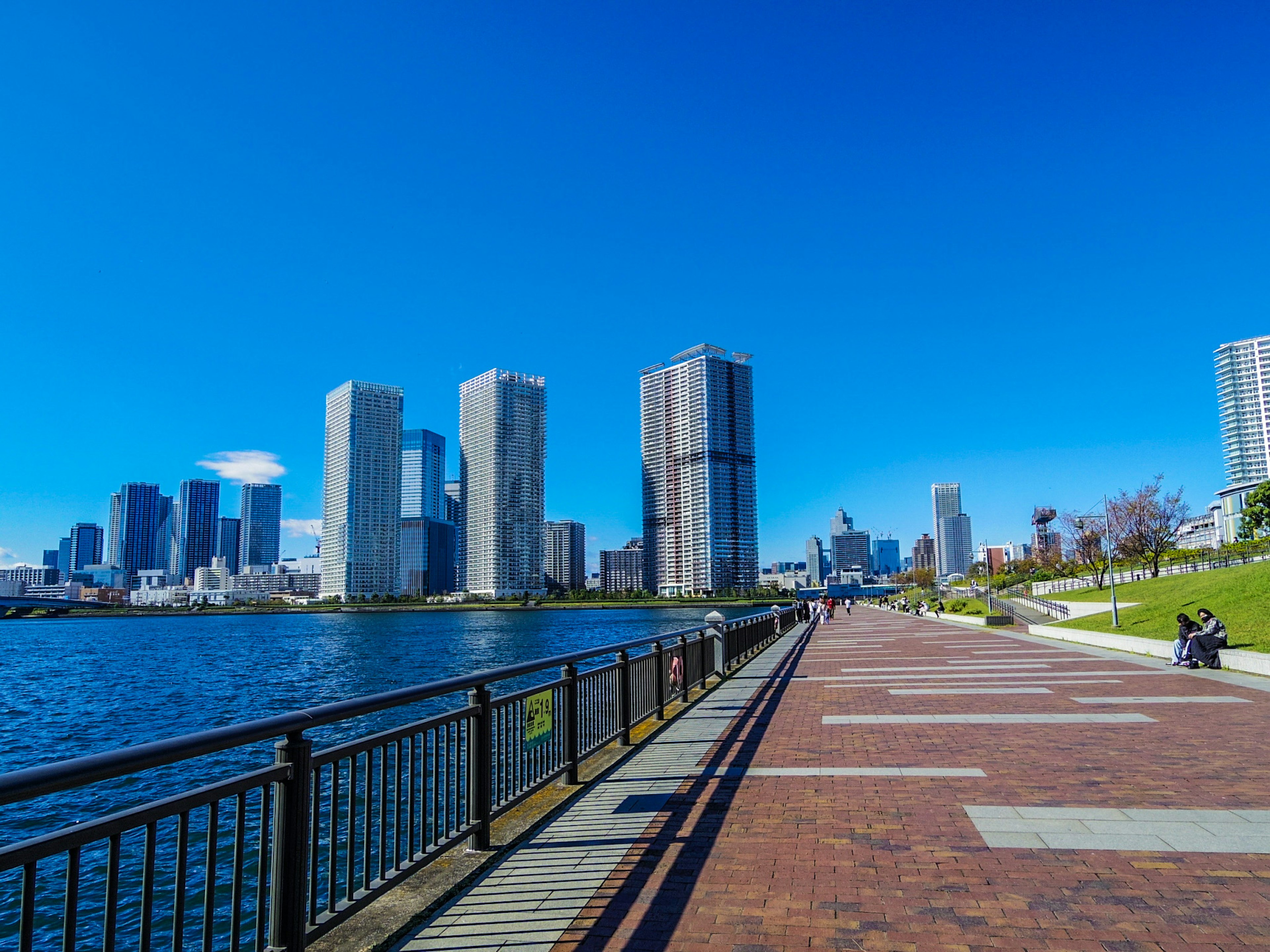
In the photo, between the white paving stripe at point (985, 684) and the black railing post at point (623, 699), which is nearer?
the black railing post at point (623, 699)

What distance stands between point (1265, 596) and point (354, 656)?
49.3 metres

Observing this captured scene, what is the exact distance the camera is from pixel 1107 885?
4508 millimetres

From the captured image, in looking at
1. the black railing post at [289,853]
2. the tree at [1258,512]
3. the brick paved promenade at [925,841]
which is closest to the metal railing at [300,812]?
the black railing post at [289,853]

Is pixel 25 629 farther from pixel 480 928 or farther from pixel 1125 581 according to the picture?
pixel 480 928

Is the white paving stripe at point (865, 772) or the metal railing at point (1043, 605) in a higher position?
the white paving stripe at point (865, 772)

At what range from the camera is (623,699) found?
29.1 feet

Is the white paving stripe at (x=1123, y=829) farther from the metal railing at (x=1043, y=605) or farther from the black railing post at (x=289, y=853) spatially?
the metal railing at (x=1043, y=605)

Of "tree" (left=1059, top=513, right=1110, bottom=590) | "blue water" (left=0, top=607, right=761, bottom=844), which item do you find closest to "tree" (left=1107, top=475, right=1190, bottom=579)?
"tree" (left=1059, top=513, right=1110, bottom=590)

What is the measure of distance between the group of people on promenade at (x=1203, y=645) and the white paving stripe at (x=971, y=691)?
4.60 m

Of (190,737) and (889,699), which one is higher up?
(190,737)

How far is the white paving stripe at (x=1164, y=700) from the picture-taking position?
11367 millimetres

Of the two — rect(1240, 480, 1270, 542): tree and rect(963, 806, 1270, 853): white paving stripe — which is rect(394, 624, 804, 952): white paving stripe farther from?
rect(1240, 480, 1270, 542): tree

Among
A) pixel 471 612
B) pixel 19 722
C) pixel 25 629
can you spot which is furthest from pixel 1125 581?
pixel 25 629

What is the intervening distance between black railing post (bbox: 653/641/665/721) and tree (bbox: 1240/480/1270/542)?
5563cm
